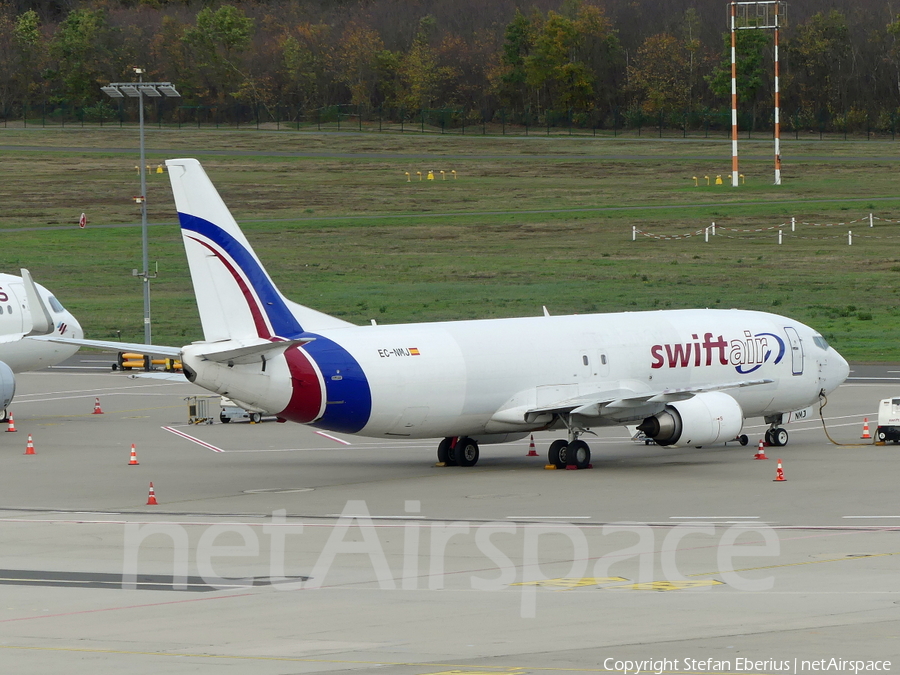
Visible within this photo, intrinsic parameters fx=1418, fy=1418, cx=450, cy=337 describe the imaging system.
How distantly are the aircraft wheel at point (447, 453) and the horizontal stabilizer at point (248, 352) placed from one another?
278 inches

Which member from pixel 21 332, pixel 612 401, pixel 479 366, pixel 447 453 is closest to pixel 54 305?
pixel 21 332

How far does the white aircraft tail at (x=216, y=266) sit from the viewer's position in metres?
33.7

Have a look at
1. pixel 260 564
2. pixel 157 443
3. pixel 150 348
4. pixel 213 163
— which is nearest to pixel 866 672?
pixel 260 564

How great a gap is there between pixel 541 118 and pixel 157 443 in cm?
12884

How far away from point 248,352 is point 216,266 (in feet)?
7.85

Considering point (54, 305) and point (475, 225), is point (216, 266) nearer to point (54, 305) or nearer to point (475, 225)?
point (54, 305)

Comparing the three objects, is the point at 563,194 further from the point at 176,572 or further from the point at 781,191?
the point at 176,572

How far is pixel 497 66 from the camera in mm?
177500

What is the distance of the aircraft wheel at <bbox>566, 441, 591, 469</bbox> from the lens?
125 ft

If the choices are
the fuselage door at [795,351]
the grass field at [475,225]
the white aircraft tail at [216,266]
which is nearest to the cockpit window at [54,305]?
the grass field at [475,225]

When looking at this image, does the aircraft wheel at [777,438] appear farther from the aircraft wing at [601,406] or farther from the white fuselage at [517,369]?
the aircraft wing at [601,406]

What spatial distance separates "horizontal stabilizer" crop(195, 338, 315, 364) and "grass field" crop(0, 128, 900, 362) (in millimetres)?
41305

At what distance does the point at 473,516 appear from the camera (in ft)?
99.0

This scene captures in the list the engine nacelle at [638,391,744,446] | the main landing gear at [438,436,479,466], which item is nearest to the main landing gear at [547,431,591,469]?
the engine nacelle at [638,391,744,446]
